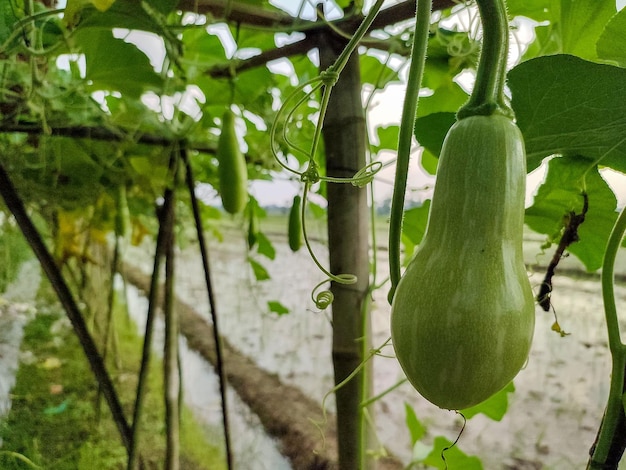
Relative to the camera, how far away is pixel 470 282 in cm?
16

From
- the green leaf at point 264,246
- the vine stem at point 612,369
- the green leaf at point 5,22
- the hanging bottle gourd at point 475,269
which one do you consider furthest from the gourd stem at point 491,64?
the green leaf at point 264,246

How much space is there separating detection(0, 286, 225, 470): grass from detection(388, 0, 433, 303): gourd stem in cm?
62

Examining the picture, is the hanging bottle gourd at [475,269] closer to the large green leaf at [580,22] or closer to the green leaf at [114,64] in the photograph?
the large green leaf at [580,22]

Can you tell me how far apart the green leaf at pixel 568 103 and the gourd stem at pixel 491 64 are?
0.06 metres

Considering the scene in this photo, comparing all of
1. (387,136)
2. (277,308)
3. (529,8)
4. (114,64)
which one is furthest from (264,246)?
(529,8)

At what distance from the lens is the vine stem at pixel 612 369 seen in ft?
0.69

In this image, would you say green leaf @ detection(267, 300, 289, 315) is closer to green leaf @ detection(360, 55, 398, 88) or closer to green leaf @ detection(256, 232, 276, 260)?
green leaf @ detection(256, 232, 276, 260)

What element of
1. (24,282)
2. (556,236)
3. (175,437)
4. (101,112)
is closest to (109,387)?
(175,437)

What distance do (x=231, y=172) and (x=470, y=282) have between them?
0.35m

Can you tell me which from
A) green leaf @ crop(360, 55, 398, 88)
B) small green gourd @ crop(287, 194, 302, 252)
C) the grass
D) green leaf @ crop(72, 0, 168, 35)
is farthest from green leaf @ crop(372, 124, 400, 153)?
the grass

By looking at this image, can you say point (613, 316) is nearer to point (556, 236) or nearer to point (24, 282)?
point (556, 236)

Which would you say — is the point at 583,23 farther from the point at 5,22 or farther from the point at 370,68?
the point at 5,22

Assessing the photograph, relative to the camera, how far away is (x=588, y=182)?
34 centimetres

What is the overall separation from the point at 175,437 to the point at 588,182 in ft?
1.77
